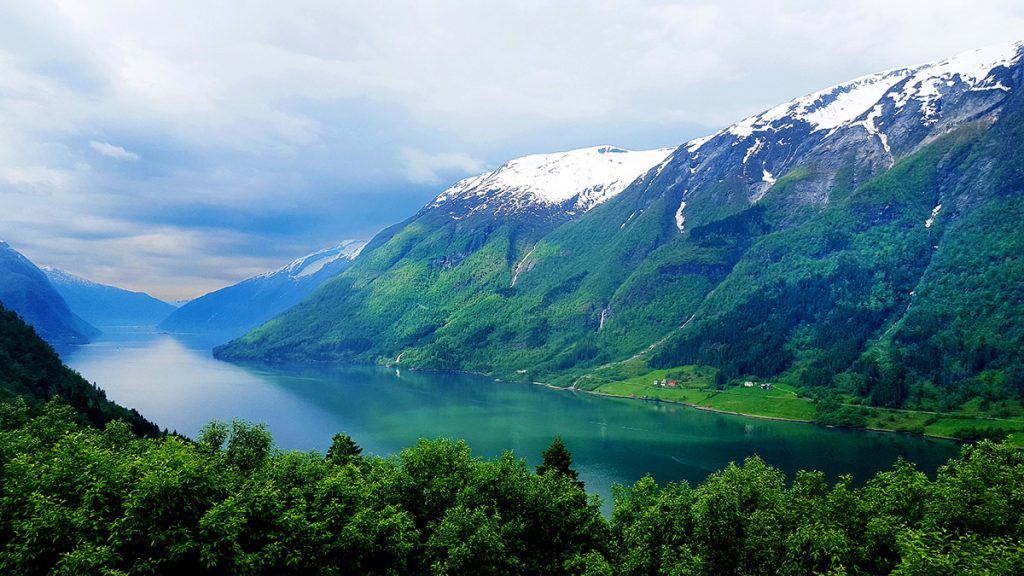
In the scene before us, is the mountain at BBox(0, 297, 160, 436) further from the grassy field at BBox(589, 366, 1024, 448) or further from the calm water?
the grassy field at BBox(589, 366, 1024, 448)

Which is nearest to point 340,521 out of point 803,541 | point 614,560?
point 614,560

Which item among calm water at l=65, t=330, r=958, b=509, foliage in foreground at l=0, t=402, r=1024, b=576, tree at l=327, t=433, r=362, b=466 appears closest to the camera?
foliage in foreground at l=0, t=402, r=1024, b=576

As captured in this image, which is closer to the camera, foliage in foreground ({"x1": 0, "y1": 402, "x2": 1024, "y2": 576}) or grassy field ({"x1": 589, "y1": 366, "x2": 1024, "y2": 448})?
foliage in foreground ({"x1": 0, "y1": 402, "x2": 1024, "y2": 576})

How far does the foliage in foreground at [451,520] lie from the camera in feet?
86.2

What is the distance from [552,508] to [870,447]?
128 meters

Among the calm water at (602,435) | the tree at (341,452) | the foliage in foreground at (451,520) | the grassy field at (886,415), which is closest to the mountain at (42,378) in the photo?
the calm water at (602,435)

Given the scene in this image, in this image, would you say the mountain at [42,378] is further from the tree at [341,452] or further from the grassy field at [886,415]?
the grassy field at [886,415]

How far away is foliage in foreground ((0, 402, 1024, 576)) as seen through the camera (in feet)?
86.2

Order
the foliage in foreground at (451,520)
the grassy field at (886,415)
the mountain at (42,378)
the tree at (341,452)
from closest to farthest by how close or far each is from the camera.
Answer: the foliage in foreground at (451,520), the tree at (341,452), the mountain at (42,378), the grassy field at (886,415)

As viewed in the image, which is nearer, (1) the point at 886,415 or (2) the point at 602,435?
(2) the point at 602,435

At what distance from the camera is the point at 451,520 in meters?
33.2

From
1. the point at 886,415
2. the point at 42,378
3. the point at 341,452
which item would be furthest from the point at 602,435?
the point at 42,378

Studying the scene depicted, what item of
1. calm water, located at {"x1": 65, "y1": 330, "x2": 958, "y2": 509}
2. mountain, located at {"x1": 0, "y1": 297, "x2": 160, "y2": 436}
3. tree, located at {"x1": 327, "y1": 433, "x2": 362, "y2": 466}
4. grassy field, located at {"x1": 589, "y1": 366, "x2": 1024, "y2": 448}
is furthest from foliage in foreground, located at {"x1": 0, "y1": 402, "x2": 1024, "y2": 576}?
grassy field, located at {"x1": 589, "y1": 366, "x2": 1024, "y2": 448}

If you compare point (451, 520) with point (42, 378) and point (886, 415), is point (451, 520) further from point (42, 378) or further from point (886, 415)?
point (886, 415)
